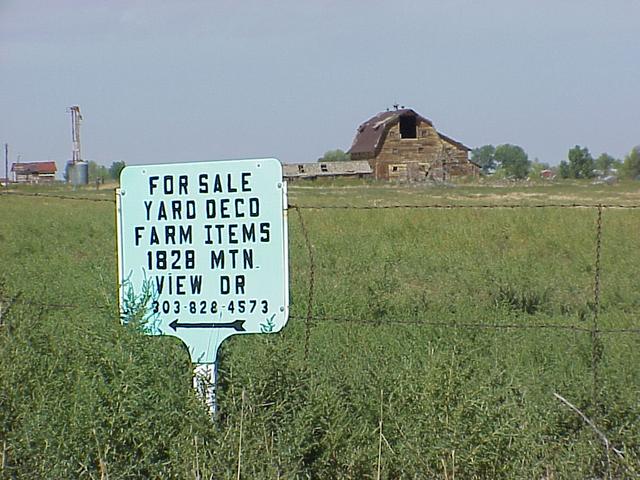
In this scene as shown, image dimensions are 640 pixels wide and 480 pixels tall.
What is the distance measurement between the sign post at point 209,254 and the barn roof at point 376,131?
4885 centimetres

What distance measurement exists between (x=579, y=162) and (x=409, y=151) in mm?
15511

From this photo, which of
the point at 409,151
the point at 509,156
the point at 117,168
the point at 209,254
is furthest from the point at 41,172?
the point at 509,156

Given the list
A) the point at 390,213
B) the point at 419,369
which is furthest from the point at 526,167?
the point at 419,369

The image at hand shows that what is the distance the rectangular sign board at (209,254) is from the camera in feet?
15.8

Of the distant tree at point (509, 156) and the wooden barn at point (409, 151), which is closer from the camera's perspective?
the wooden barn at point (409, 151)

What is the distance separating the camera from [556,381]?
5625mm

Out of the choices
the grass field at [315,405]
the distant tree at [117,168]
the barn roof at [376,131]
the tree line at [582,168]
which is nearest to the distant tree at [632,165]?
the tree line at [582,168]

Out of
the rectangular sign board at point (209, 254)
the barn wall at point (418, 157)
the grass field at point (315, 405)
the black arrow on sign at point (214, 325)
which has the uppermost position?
the barn wall at point (418, 157)

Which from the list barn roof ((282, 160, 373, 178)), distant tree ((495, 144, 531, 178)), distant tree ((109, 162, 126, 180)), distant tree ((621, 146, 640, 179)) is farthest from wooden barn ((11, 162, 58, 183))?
distant tree ((495, 144, 531, 178))

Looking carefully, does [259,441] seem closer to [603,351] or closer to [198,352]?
[198,352]

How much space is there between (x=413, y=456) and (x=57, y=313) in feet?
13.3

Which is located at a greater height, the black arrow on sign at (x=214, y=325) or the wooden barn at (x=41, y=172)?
the wooden barn at (x=41, y=172)

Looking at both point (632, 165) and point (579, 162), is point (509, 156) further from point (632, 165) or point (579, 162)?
point (632, 165)

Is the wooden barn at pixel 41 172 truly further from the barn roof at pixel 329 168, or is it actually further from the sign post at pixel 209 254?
the sign post at pixel 209 254
